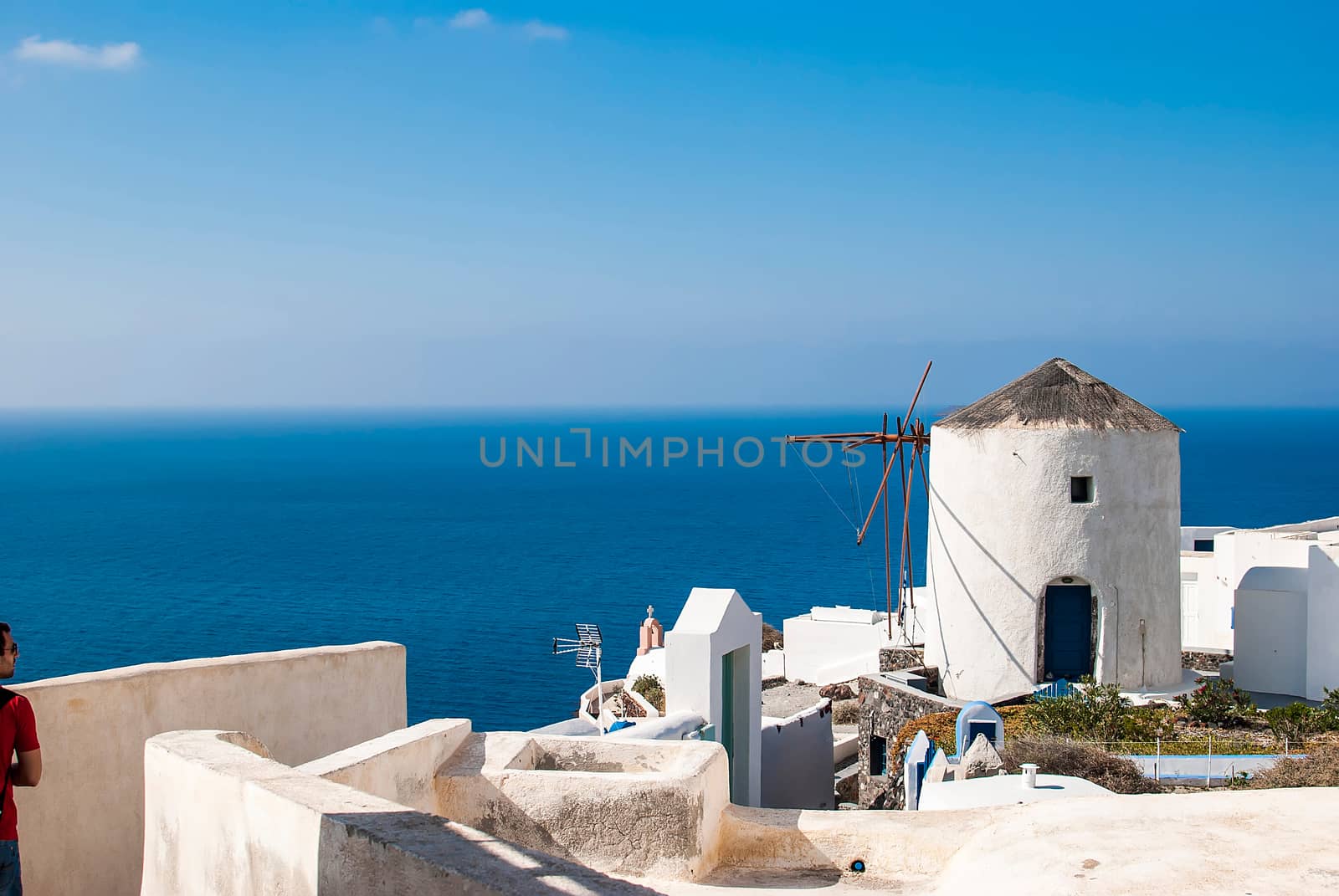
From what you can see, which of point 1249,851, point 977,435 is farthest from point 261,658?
point 977,435

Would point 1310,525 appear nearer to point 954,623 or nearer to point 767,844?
point 954,623

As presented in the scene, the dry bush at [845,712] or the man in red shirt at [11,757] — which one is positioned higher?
the man in red shirt at [11,757]

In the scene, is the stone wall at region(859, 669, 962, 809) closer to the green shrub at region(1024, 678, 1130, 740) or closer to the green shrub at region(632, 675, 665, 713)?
the green shrub at region(1024, 678, 1130, 740)

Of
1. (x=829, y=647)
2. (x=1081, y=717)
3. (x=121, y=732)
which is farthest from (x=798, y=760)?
(x=829, y=647)

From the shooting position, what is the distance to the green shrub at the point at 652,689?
26125 millimetres

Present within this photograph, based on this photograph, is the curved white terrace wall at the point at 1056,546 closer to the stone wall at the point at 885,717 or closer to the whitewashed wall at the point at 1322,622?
the stone wall at the point at 885,717

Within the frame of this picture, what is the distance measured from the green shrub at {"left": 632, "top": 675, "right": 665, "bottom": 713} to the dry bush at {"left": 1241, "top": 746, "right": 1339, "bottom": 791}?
51.3 ft

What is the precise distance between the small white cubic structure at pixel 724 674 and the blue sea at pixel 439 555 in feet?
79.6

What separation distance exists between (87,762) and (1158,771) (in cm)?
1000

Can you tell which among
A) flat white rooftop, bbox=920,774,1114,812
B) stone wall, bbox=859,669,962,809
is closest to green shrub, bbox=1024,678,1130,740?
stone wall, bbox=859,669,962,809

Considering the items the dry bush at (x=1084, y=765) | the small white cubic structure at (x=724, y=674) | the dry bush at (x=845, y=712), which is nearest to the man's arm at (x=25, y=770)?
the small white cubic structure at (x=724, y=674)

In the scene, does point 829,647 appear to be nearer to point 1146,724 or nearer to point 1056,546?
point 1056,546

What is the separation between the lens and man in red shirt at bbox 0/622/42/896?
432cm
